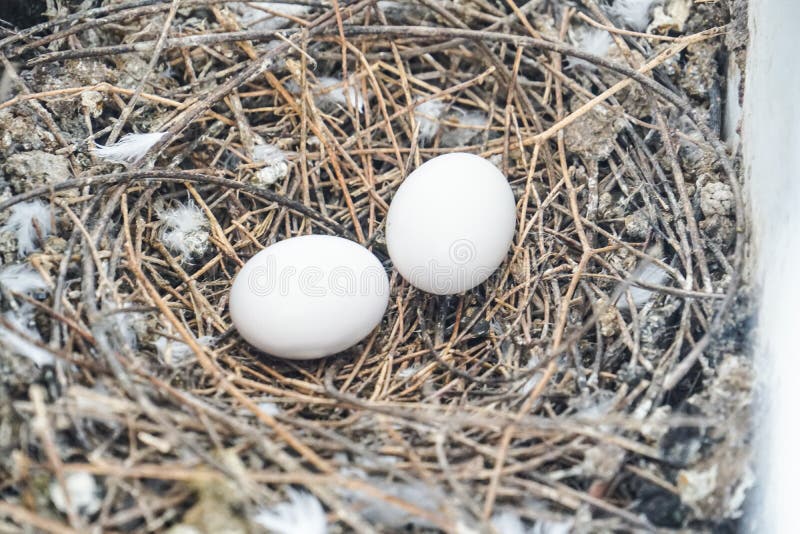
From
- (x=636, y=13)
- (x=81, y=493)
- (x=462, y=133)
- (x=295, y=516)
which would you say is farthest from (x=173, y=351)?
(x=636, y=13)

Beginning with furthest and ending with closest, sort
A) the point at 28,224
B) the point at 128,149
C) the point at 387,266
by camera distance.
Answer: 1. the point at 387,266
2. the point at 128,149
3. the point at 28,224

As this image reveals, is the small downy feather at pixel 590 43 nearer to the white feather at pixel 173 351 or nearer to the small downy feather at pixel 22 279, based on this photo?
the white feather at pixel 173 351

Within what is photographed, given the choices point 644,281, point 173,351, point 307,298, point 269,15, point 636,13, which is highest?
point 636,13

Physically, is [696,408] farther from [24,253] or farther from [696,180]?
[24,253]

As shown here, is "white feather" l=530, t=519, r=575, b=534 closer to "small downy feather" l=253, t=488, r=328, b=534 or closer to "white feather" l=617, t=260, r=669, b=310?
"small downy feather" l=253, t=488, r=328, b=534

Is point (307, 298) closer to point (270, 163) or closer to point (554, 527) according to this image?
point (270, 163)

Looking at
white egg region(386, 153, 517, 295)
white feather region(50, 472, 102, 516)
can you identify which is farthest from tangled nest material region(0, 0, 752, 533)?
white egg region(386, 153, 517, 295)

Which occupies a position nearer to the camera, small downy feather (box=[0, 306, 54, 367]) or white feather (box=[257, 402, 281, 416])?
small downy feather (box=[0, 306, 54, 367])
